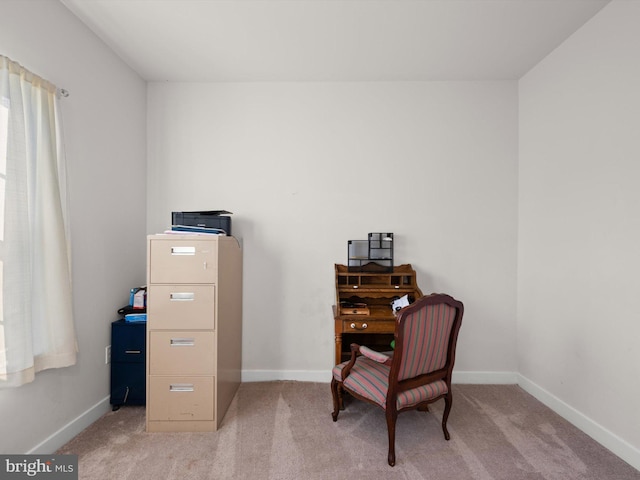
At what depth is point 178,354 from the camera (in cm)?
231

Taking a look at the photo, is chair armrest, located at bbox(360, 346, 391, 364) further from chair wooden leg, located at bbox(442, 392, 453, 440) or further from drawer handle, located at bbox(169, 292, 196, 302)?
drawer handle, located at bbox(169, 292, 196, 302)

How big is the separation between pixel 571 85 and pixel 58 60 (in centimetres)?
360

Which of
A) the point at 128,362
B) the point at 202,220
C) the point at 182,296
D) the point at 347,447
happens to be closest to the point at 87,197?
the point at 202,220

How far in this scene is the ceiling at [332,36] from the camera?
215 centimetres

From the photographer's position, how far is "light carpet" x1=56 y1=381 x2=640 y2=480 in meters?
1.91

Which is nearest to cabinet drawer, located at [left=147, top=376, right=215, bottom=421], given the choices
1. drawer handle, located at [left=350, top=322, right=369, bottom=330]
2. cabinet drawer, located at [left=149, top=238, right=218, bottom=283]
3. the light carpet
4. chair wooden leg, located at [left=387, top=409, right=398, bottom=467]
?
the light carpet

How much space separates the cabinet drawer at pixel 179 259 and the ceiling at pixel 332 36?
1518mm

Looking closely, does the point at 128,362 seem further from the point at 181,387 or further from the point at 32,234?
the point at 32,234

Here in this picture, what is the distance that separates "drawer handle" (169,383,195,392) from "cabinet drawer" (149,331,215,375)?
0.27 ft

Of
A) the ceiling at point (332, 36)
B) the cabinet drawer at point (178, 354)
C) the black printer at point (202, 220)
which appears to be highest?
the ceiling at point (332, 36)

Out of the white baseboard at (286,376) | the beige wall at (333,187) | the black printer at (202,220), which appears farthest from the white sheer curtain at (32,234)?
the white baseboard at (286,376)

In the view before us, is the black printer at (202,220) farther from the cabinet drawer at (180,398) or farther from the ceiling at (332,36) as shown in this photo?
the ceiling at (332,36)

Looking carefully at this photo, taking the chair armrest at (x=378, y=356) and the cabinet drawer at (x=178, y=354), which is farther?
the cabinet drawer at (x=178, y=354)

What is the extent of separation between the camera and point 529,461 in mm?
2010
